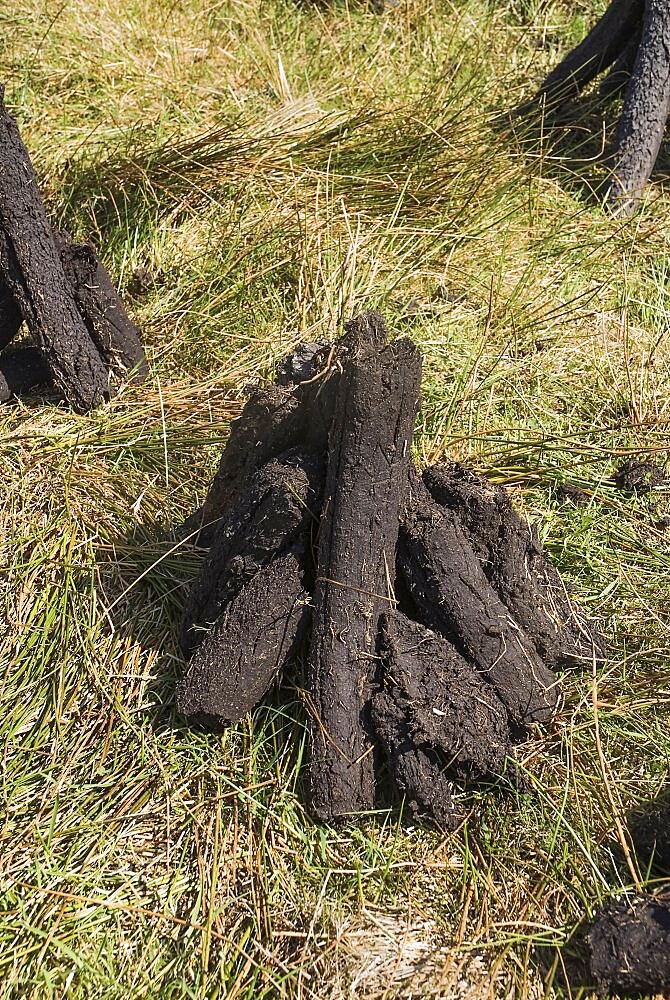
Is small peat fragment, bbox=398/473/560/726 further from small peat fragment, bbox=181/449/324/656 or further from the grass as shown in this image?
small peat fragment, bbox=181/449/324/656

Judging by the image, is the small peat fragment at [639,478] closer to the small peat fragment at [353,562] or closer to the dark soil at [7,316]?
the small peat fragment at [353,562]

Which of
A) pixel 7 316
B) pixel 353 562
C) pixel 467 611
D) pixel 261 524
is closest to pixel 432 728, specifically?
pixel 467 611

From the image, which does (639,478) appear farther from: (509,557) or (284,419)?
(284,419)

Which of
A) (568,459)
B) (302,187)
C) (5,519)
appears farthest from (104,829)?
(302,187)

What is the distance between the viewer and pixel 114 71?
15.7 ft

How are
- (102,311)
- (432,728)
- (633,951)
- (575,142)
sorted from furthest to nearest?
(575,142), (102,311), (432,728), (633,951)

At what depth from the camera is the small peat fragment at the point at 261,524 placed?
222 cm

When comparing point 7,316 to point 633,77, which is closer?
point 7,316

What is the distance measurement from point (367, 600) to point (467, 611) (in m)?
0.27

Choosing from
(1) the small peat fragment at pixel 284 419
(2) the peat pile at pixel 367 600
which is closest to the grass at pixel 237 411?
(2) the peat pile at pixel 367 600

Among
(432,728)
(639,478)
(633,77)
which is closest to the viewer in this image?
(432,728)

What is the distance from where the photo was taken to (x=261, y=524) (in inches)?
88.5

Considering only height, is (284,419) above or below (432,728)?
above

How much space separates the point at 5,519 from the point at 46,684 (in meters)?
0.67
